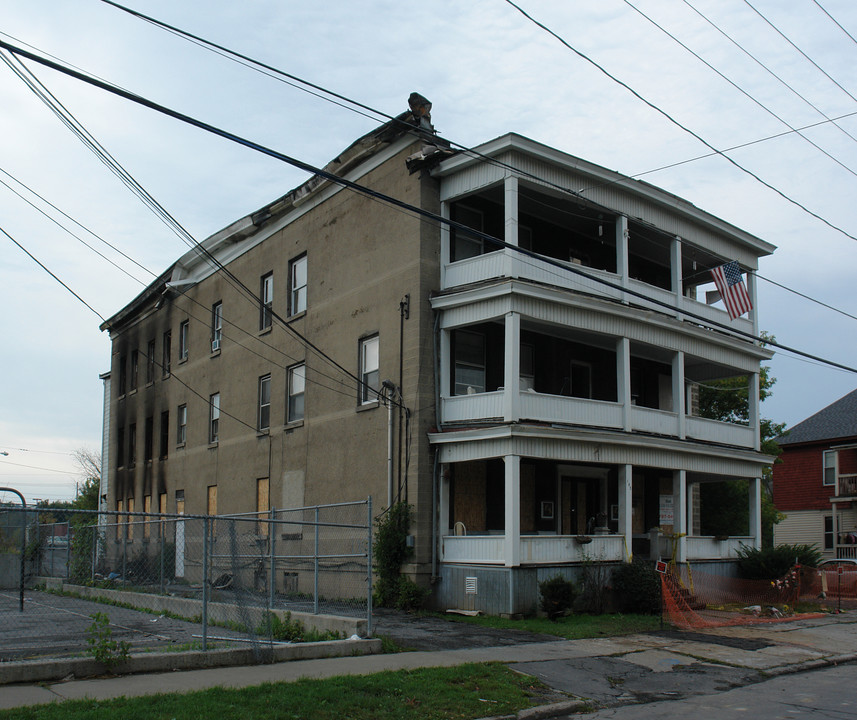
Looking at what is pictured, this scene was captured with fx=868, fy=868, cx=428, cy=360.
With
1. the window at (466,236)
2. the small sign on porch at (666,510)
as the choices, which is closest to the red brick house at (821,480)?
the small sign on porch at (666,510)

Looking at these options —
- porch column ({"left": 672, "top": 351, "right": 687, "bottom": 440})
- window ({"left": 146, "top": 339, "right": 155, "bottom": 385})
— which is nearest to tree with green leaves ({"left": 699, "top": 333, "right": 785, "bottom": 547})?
porch column ({"left": 672, "top": 351, "right": 687, "bottom": 440})

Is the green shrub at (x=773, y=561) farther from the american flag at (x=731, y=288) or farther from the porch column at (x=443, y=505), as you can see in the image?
the porch column at (x=443, y=505)

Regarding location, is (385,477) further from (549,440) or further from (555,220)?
(555,220)

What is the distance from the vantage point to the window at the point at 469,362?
21672mm

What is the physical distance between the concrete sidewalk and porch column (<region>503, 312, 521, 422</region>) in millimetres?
5363

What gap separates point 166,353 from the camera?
1398 inches

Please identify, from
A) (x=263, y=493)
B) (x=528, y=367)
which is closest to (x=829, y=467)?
(x=528, y=367)

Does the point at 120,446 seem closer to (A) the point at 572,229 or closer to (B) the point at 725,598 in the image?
(A) the point at 572,229

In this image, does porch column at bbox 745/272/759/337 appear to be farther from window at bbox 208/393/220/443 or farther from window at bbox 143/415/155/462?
window at bbox 143/415/155/462

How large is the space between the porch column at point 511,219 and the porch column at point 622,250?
3449 mm

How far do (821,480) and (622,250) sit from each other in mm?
27130

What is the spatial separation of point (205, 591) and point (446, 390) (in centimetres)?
965

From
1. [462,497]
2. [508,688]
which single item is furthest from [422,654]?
[462,497]

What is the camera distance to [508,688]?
34.8 ft
